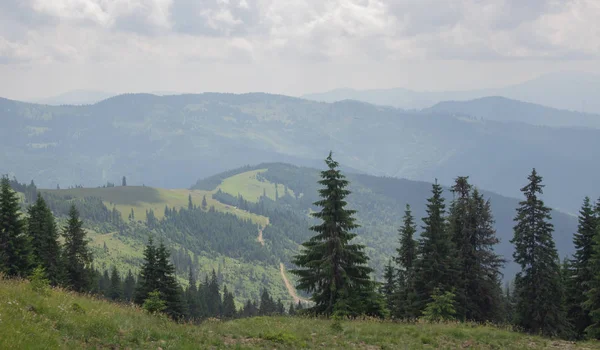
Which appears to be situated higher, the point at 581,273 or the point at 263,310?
the point at 581,273

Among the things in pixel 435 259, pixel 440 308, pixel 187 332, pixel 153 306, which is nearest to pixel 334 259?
pixel 440 308

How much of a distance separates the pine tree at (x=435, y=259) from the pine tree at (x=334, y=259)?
28.6 ft

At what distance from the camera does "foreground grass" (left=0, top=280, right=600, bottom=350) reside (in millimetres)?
12258

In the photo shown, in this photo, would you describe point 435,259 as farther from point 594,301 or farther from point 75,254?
point 75,254

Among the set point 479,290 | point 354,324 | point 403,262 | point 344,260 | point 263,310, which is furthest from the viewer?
point 263,310

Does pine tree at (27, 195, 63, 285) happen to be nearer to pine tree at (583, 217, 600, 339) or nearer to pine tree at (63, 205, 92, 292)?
pine tree at (63, 205, 92, 292)

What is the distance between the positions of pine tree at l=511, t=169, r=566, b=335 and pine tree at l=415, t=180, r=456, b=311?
5383 millimetres

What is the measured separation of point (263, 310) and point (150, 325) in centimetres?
8994

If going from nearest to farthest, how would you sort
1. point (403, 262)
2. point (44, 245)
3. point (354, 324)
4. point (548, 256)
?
point (354, 324) → point (548, 256) → point (403, 262) → point (44, 245)

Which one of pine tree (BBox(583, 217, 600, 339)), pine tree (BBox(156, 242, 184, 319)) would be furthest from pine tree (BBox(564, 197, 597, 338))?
pine tree (BBox(156, 242, 184, 319))

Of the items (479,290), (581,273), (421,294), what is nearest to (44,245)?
(421,294)

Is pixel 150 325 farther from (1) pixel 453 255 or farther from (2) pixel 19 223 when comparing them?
(2) pixel 19 223

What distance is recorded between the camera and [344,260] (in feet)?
91.4

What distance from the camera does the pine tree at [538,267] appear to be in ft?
108
